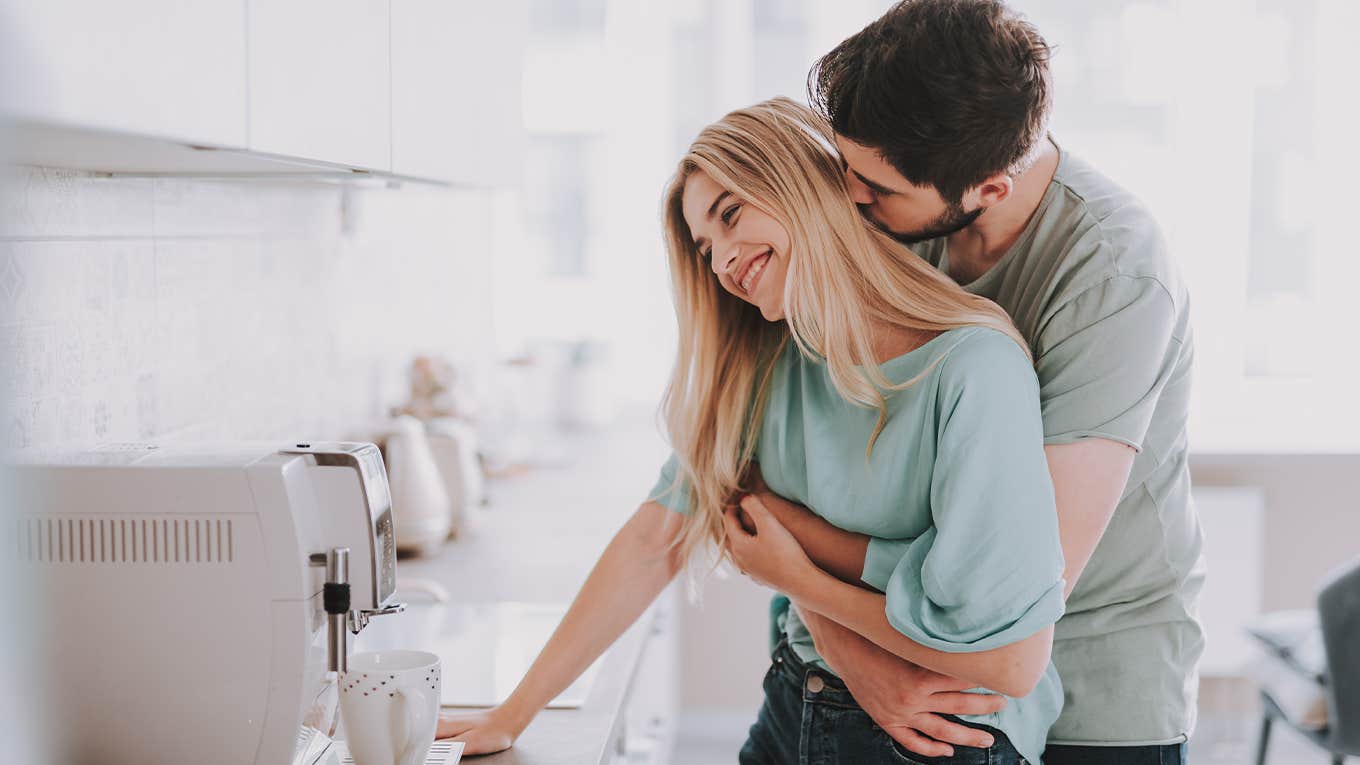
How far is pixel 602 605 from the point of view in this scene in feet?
4.64

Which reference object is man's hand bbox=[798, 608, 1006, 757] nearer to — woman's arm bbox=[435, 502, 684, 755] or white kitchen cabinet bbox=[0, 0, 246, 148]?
woman's arm bbox=[435, 502, 684, 755]

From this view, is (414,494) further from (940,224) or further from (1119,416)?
(1119,416)

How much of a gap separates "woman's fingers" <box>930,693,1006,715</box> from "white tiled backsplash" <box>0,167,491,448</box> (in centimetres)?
96

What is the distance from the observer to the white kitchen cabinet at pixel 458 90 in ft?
4.66

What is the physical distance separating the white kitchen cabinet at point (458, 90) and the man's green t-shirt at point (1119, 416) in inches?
26.3

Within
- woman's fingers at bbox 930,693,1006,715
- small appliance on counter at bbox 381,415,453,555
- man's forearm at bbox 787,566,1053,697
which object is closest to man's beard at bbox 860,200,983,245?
man's forearm at bbox 787,566,1053,697

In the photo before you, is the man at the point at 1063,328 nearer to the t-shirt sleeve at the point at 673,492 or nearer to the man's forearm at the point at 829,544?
the man's forearm at the point at 829,544

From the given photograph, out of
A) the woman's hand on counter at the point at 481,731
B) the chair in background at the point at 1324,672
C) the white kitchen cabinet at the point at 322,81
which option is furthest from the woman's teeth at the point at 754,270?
the chair in background at the point at 1324,672

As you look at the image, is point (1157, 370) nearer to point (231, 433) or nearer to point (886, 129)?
point (886, 129)

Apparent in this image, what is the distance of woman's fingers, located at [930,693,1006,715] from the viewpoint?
1205mm

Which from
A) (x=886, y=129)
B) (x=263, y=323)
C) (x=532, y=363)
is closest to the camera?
(x=886, y=129)

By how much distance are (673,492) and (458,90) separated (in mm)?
673

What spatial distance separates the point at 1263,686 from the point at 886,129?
7.01 ft

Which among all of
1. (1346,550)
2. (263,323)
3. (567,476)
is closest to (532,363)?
(567,476)
